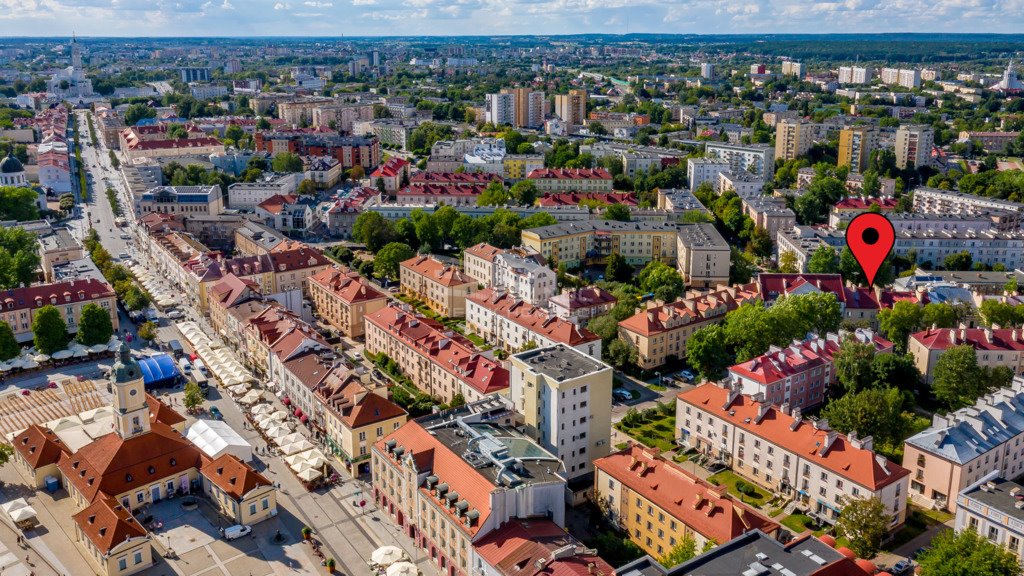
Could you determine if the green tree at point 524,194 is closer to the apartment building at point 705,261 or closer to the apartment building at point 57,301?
the apartment building at point 705,261

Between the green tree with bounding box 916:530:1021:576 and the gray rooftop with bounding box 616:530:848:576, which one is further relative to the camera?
the green tree with bounding box 916:530:1021:576

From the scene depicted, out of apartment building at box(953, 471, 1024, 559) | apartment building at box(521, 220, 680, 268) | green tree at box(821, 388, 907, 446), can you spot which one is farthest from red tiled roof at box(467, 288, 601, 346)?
apartment building at box(953, 471, 1024, 559)

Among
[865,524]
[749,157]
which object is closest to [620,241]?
[865,524]

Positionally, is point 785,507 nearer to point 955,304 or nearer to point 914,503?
point 914,503

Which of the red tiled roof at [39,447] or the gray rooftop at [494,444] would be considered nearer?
the gray rooftop at [494,444]

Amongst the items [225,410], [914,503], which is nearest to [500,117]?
[225,410]

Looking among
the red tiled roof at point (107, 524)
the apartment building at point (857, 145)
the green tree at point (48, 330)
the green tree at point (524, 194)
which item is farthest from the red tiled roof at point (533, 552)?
the apartment building at point (857, 145)

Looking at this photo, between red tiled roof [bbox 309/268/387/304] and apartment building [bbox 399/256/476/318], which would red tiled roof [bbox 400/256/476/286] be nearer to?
apartment building [bbox 399/256/476/318]

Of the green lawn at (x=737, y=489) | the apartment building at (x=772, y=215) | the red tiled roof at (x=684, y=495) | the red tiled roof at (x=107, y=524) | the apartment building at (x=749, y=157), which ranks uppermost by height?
the apartment building at (x=749, y=157)
